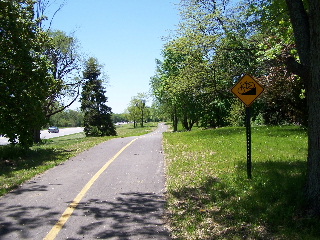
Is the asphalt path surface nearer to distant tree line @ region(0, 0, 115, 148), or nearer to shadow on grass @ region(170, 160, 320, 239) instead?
shadow on grass @ region(170, 160, 320, 239)

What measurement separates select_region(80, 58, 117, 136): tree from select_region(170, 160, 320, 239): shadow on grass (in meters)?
39.4

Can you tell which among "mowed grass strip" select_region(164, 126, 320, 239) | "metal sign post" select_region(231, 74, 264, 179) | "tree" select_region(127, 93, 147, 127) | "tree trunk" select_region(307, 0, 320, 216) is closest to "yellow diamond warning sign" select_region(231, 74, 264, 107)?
"metal sign post" select_region(231, 74, 264, 179)

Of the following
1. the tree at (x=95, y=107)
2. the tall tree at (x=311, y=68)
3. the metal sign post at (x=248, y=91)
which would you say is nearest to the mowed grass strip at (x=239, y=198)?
the tall tree at (x=311, y=68)

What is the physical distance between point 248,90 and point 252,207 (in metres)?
3.02

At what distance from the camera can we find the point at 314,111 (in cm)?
504

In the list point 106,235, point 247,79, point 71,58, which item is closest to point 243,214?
point 106,235

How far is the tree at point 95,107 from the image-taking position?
45.4 metres

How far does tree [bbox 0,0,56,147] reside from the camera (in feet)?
42.0

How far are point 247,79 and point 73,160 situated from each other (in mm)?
7560

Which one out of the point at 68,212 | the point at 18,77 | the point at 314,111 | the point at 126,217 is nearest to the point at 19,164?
the point at 18,77

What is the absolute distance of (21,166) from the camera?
11195mm

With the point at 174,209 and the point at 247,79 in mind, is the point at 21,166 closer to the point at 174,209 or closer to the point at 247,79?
the point at 174,209

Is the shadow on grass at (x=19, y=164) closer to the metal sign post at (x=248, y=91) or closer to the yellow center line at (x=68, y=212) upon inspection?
the yellow center line at (x=68, y=212)

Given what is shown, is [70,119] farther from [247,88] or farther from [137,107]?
[247,88]
